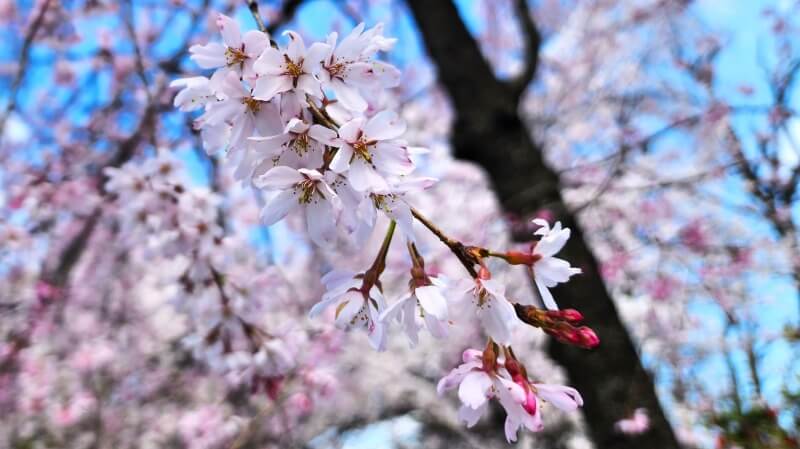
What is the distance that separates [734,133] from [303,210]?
3.57 metres

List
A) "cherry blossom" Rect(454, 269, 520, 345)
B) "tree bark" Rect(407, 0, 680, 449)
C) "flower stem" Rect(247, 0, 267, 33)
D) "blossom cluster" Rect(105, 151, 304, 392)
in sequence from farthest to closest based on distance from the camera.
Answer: "tree bark" Rect(407, 0, 680, 449), "blossom cluster" Rect(105, 151, 304, 392), "flower stem" Rect(247, 0, 267, 33), "cherry blossom" Rect(454, 269, 520, 345)

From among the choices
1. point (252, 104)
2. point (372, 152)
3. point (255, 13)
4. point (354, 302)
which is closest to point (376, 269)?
point (354, 302)

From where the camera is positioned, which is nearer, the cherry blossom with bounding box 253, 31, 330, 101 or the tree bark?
the cherry blossom with bounding box 253, 31, 330, 101

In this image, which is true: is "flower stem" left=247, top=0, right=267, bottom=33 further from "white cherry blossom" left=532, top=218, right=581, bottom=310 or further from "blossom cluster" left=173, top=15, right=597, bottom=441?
"white cherry blossom" left=532, top=218, right=581, bottom=310

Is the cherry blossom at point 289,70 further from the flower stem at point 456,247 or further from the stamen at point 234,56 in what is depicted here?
the flower stem at point 456,247

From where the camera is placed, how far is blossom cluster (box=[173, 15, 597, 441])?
65 cm

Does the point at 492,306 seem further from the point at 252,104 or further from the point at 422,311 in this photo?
the point at 252,104

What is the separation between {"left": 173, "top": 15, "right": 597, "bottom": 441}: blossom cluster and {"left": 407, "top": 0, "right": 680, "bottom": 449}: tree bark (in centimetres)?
151

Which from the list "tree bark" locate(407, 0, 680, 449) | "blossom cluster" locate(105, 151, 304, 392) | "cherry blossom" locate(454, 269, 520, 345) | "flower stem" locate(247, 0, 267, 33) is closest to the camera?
"cherry blossom" locate(454, 269, 520, 345)

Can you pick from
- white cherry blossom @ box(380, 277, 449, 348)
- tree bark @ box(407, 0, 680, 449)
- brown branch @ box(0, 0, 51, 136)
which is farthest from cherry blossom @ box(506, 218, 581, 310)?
brown branch @ box(0, 0, 51, 136)

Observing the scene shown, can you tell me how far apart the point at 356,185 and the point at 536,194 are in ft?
6.29

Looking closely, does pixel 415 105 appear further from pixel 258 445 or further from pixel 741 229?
pixel 258 445

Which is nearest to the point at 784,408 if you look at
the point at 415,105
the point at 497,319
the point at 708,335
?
the point at 497,319

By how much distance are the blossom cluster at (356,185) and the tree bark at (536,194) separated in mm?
1512
